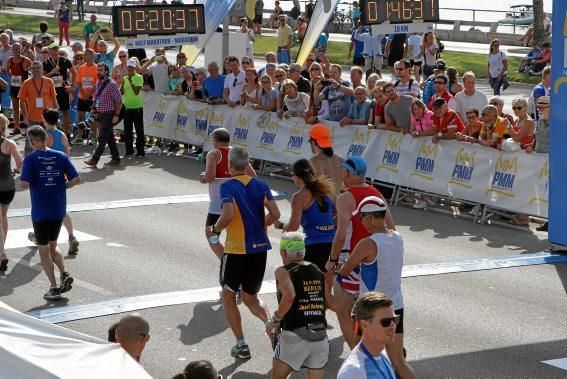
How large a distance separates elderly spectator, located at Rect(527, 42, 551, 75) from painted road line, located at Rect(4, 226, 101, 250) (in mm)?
19963

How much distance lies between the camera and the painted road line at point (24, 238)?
1600 cm

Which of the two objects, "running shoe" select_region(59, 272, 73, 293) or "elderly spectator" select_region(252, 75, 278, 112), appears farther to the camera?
"elderly spectator" select_region(252, 75, 278, 112)

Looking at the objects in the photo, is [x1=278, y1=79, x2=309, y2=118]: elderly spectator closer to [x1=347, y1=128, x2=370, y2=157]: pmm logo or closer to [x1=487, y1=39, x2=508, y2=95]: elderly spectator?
[x1=347, y1=128, x2=370, y2=157]: pmm logo

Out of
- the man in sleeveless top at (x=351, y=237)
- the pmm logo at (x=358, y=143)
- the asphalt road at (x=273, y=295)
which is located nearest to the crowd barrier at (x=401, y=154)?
the pmm logo at (x=358, y=143)

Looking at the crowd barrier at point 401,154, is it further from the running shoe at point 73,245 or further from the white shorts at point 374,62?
the white shorts at point 374,62

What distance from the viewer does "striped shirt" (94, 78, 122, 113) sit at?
22.5 metres

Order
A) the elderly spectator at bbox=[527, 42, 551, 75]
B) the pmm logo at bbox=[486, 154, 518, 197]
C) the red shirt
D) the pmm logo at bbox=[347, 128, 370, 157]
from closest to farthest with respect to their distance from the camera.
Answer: the pmm logo at bbox=[486, 154, 518, 197], the red shirt, the pmm logo at bbox=[347, 128, 370, 157], the elderly spectator at bbox=[527, 42, 551, 75]

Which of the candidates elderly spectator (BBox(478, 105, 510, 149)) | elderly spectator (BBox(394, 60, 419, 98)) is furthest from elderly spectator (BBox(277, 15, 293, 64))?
elderly spectator (BBox(478, 105, 510, 149))

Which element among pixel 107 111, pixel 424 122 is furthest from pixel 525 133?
pixel 107 111

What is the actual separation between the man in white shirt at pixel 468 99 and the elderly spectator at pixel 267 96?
3.66m

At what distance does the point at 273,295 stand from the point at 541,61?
2289 centimetres

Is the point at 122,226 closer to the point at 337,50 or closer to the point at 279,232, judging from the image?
the point at 279,232

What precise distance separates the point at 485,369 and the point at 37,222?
17.3 feet

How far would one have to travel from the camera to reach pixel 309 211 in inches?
450
